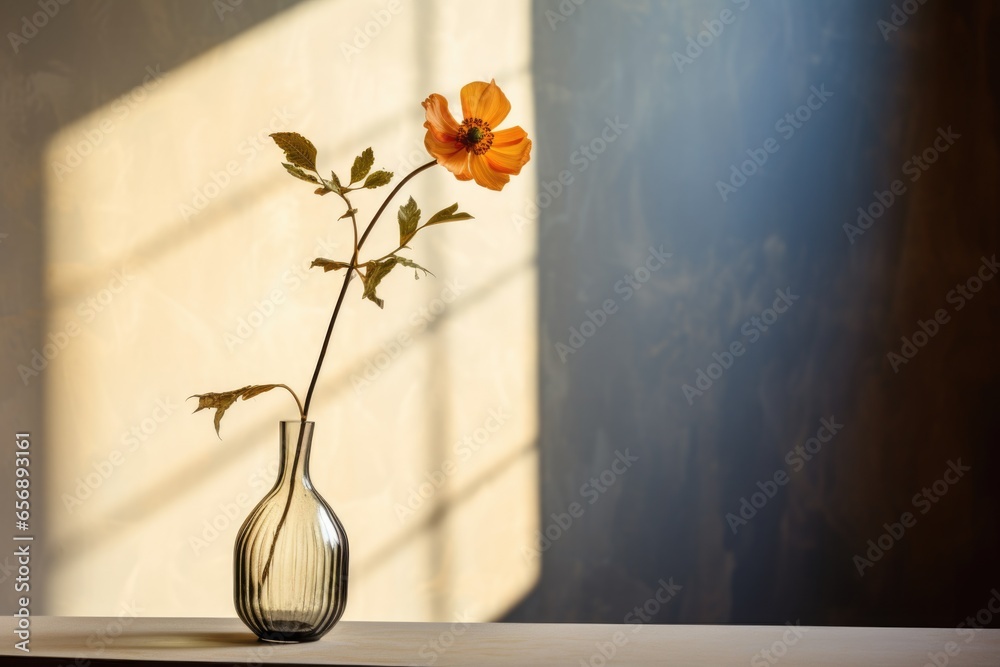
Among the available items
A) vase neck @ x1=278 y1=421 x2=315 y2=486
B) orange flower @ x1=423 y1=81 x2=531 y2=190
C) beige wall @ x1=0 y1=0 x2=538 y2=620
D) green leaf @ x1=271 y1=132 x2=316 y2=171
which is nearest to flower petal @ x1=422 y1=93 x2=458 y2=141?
orange flower @ x1=423 y1=81 x2=531 y2=190

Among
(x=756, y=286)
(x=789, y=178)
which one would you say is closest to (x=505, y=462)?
(x=756, y=286)

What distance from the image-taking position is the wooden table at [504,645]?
1021mm

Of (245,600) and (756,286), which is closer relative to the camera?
(245,600)

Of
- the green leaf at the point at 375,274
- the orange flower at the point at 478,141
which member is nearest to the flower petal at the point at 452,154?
the orange flower at the point at 478,141

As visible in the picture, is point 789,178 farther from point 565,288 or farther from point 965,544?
point 965,544

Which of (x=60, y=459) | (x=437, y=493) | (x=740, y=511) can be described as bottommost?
(x=740, y=511)

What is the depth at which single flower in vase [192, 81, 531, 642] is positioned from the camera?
1.10 metres

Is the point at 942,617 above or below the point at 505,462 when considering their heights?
below

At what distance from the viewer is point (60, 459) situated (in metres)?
2.31

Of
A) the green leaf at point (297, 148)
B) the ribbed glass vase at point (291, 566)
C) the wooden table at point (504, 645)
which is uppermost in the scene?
the green leaf at point (297, 148)

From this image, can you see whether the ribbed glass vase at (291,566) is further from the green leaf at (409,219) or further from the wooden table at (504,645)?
the green leaf at (409,219)

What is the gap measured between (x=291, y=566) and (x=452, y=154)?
53cm

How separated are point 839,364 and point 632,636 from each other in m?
1.34

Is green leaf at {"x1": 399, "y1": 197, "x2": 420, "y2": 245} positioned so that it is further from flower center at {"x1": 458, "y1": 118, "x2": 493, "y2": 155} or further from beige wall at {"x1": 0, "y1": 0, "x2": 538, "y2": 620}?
beige wall at {"x1": 0, "y1": 0, "x2": 538, "y2": 620}
